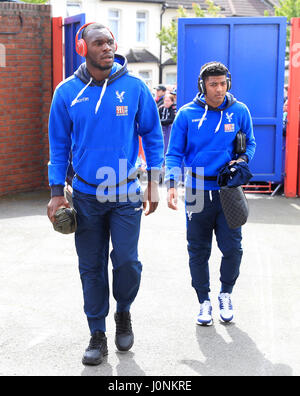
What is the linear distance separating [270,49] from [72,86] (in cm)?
738

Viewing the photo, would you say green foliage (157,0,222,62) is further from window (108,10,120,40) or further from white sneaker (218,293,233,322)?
white sneaker (218,293,233,322)

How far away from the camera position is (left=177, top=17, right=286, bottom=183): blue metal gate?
11.1 m

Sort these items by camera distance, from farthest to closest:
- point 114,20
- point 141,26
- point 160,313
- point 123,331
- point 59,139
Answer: point 141,26
point 114,20
point 160,313
point 123,331
point 59,139

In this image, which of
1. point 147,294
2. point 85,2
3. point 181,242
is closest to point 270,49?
point 181,242

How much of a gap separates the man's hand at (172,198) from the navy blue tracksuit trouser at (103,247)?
1.71 ft

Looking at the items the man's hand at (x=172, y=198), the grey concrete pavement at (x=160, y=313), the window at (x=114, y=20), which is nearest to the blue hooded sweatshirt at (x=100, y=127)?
the man's hand at (x=172, y=198)

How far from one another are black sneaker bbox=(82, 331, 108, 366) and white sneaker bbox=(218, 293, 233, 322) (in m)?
1.07

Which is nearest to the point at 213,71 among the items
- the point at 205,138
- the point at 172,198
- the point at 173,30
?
the point at 205,138

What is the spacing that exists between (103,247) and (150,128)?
82 cm

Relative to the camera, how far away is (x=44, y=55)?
11469 mm

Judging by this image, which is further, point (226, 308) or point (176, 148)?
point (226, 308)

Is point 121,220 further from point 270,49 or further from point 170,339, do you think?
point 270,49

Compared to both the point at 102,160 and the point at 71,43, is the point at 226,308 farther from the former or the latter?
the point at 71,43

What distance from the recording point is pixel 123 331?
4727 millimetres
